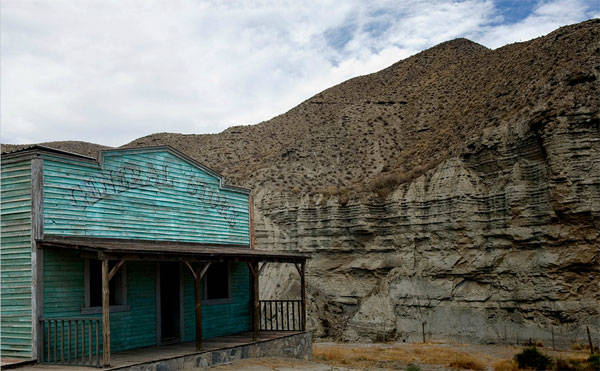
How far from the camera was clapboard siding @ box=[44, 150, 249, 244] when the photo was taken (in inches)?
532

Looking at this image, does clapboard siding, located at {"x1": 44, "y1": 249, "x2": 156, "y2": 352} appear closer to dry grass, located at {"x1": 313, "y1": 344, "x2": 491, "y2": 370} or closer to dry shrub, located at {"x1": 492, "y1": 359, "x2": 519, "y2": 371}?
dry grass, located at {"x1": 313, "y1": 344, "x2": 491, "y2": 370}

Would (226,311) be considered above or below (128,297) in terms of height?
below

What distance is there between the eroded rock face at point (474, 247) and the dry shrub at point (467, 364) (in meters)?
5.55

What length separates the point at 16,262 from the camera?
1288 cm

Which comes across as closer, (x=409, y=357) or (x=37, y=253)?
(x=37, y=253)

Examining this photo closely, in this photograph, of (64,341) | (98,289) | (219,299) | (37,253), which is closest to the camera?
(37,253)

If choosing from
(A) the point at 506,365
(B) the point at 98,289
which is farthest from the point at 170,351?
(A) the point at 506,365

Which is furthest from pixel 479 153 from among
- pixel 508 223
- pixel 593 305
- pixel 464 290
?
pixel 593 305

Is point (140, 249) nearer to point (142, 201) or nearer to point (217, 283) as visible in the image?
point (142, 201)

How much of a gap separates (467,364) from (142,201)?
11.8 meters

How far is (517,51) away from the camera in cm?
4553

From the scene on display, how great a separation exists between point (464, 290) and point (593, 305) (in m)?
5.47

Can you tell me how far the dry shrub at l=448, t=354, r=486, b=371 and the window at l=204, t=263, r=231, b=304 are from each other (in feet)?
26.2

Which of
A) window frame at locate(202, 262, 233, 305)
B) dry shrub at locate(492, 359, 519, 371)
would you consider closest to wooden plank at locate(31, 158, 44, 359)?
window frame at locate(202, 262, 233, 305)
